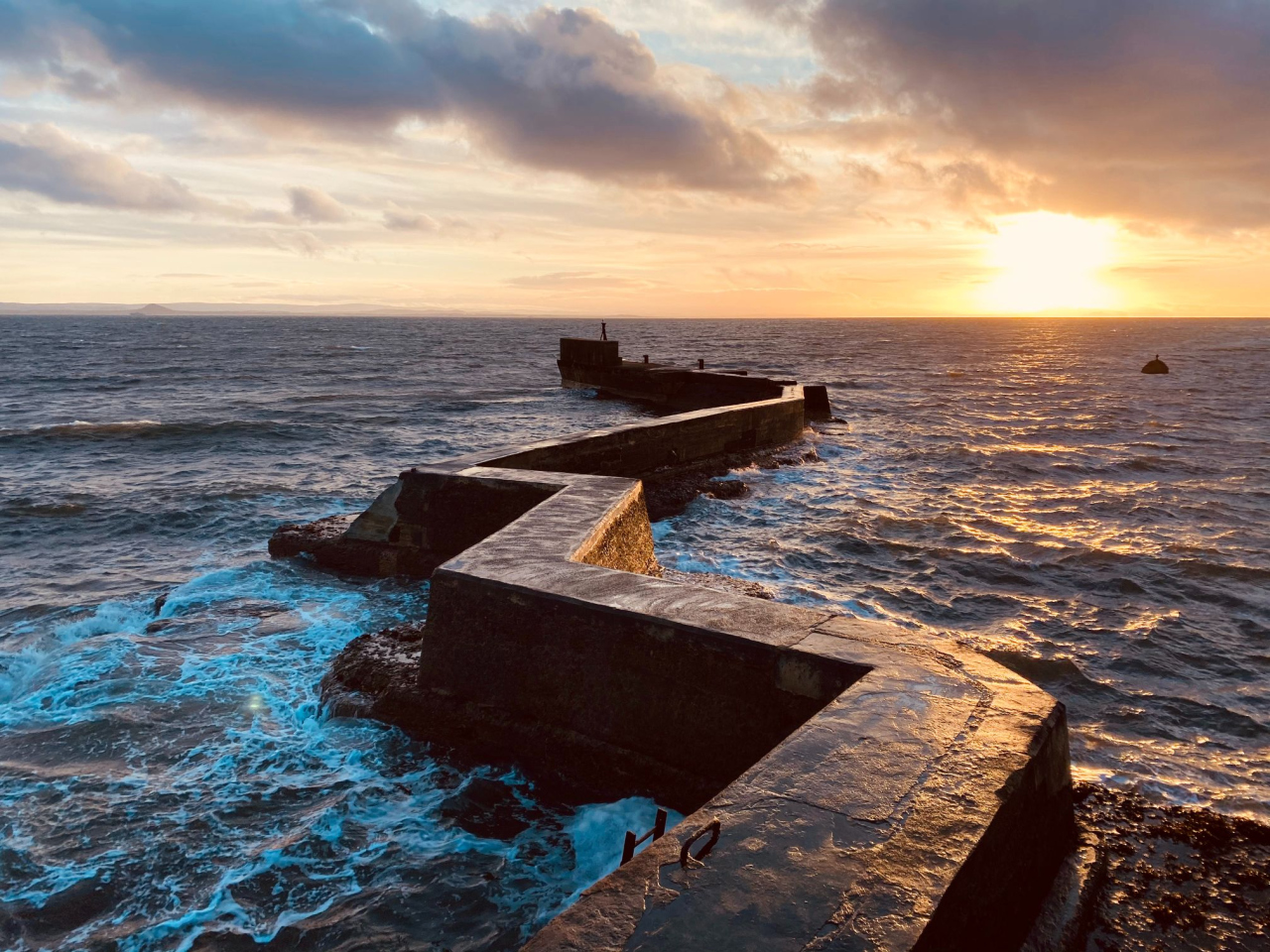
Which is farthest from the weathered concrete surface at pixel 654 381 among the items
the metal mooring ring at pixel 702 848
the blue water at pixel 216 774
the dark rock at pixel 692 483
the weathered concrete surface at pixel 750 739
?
the metal mooring ring at pixel 702 848

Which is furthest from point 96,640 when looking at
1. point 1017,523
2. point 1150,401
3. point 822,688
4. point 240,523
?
point 1150,401

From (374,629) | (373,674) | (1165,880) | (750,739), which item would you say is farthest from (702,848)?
(374,629)

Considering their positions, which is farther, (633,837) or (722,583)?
(722,583)

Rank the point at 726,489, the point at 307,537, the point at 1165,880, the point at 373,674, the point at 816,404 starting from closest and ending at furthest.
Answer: the point at 1165,880
the point at 373,674
the point at 307,537
the point at 726,489
the point at 816,404

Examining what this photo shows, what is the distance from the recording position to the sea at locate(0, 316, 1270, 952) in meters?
4.12

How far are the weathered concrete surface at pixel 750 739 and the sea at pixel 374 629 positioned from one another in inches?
19.5

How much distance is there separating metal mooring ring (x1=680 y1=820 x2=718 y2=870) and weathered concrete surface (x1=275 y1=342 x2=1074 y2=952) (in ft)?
0.07

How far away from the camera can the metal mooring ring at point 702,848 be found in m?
2.71

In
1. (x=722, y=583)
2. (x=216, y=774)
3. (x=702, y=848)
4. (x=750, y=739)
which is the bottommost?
(x=216, y=774)

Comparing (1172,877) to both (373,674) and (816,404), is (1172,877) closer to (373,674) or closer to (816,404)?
(373,674)

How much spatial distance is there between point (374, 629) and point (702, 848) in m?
5.26

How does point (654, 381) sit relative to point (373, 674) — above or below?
above

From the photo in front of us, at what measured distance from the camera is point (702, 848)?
277 centimetres

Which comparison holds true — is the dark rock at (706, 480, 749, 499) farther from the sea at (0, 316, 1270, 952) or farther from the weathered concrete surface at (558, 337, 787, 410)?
the weathered concrete surface at (558, 337, 787, 410)
